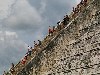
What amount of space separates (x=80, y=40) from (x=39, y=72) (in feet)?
16.4

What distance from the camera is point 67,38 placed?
2775 cm

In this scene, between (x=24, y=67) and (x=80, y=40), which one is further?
(x=24, y=67)

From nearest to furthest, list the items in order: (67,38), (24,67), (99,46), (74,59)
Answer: (99,46) < (74,59) < (67,38) < (24,67)

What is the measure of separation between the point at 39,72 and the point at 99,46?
6.88m

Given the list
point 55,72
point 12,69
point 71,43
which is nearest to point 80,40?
point 71,43

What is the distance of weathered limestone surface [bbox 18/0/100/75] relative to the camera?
24609mm

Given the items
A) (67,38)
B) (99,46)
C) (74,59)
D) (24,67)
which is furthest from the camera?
(24,67)

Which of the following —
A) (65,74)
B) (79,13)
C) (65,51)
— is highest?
(79,13)

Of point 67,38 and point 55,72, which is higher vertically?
point 67,38

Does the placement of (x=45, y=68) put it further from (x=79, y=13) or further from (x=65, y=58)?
(x=79, y=13)

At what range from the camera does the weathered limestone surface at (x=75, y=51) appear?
2461 cm

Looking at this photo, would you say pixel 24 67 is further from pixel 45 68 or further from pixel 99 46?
pixel 99 46

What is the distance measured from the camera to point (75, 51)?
2611 centimetres

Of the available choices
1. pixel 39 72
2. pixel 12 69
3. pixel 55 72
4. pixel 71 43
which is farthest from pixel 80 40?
pixel 12 69
